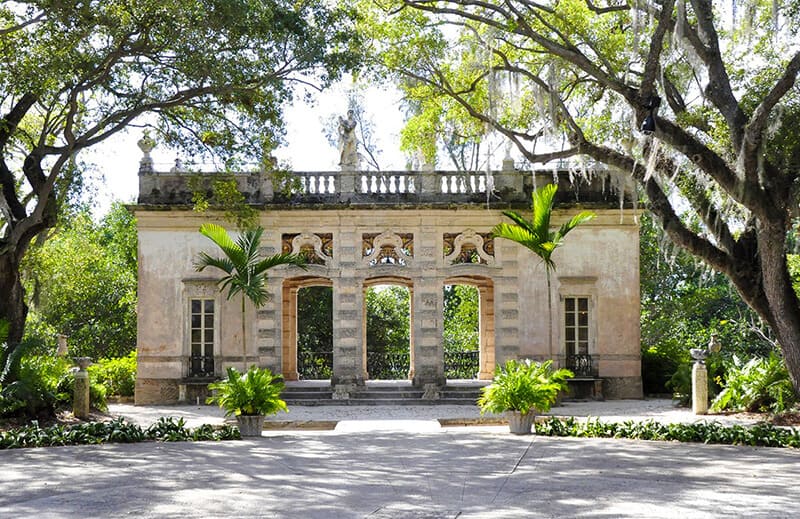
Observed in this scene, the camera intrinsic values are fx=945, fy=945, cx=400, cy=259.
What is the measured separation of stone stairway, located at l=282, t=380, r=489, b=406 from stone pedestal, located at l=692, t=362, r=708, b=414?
436cm

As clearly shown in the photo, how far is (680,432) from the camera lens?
11359mm

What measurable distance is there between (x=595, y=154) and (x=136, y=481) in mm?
7694

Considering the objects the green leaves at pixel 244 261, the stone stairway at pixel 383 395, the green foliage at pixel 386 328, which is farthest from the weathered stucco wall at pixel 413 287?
the green foliage at pixel 386 328

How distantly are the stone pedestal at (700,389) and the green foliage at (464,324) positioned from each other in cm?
1403

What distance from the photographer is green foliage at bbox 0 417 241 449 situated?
440 inches

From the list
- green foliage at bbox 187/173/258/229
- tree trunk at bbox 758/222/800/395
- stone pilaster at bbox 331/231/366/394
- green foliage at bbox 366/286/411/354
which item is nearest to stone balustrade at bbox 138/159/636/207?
stone pilaster at bbox 331/231/366/394

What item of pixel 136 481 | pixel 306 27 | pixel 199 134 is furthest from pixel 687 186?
pixel 136 481

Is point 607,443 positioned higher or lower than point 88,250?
lower

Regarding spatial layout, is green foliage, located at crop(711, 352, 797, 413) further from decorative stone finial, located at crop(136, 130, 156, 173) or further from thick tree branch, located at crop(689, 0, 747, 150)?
decorative stone finial, located at crop(136, 130, 156, 173)

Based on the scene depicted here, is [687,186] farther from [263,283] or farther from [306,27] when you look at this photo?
[263,283]

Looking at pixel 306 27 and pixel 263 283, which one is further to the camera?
pixel 263 283

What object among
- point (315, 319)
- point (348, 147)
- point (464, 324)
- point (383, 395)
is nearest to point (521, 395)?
point (383, 395)

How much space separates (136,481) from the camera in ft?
27.2

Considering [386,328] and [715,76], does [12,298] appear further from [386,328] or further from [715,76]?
[386,328]
